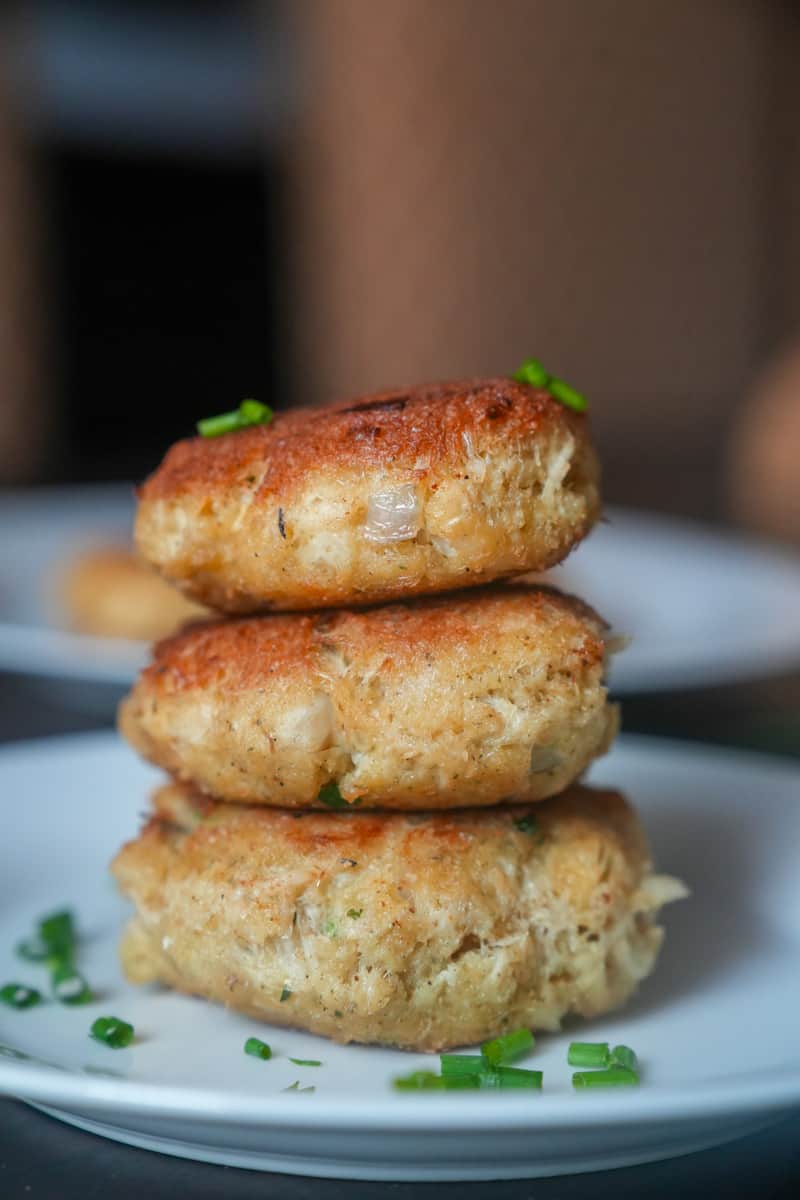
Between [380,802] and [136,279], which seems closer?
[380,802]

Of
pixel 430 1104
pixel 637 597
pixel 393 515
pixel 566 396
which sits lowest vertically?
pixel 637 597

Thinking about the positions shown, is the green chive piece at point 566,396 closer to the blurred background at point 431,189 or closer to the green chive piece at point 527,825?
the green chive piece at point 527,825

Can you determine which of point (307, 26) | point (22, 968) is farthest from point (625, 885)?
point (307, 26)

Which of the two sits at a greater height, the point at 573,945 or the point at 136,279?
the point at 573,945

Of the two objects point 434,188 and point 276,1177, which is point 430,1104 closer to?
point 276,1177

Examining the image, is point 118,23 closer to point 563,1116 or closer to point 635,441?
point 635,441

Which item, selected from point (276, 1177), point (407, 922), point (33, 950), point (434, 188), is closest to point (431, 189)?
point (434, 188)

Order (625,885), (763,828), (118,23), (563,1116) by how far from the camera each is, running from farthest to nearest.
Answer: (118,23) → (763,828) → (625,885) → (563,1116)
